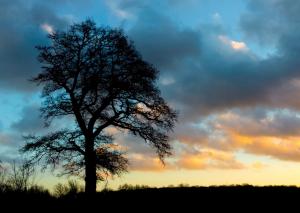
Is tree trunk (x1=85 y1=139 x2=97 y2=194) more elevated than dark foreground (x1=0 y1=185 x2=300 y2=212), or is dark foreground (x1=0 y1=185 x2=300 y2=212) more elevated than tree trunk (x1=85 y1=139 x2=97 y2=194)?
tree trunk (x1=85 y1=139 x2=97 y2=194)

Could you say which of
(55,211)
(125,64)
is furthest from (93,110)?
(55,211)

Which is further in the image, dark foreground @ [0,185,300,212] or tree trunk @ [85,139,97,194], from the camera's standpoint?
tree trunk @ [85,139,97,194]

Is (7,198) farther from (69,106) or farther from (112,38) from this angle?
(112,38)

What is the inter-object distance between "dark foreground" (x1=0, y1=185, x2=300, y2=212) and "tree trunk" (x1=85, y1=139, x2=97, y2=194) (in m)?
6.37

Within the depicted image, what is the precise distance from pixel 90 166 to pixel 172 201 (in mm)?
10738

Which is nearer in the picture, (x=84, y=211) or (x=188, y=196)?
(x=84, y=211)

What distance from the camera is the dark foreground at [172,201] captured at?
758 inches

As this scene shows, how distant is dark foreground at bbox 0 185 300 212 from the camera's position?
19266mm

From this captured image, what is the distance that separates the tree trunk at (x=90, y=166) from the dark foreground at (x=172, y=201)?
637 centimetres

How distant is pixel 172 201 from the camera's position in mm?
21406

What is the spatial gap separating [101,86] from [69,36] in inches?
149

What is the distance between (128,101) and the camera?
105 feet

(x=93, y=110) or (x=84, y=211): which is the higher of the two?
(x=93, y=110)

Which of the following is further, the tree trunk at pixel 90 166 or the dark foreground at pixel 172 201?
the tree trunk at pixel 90 166
